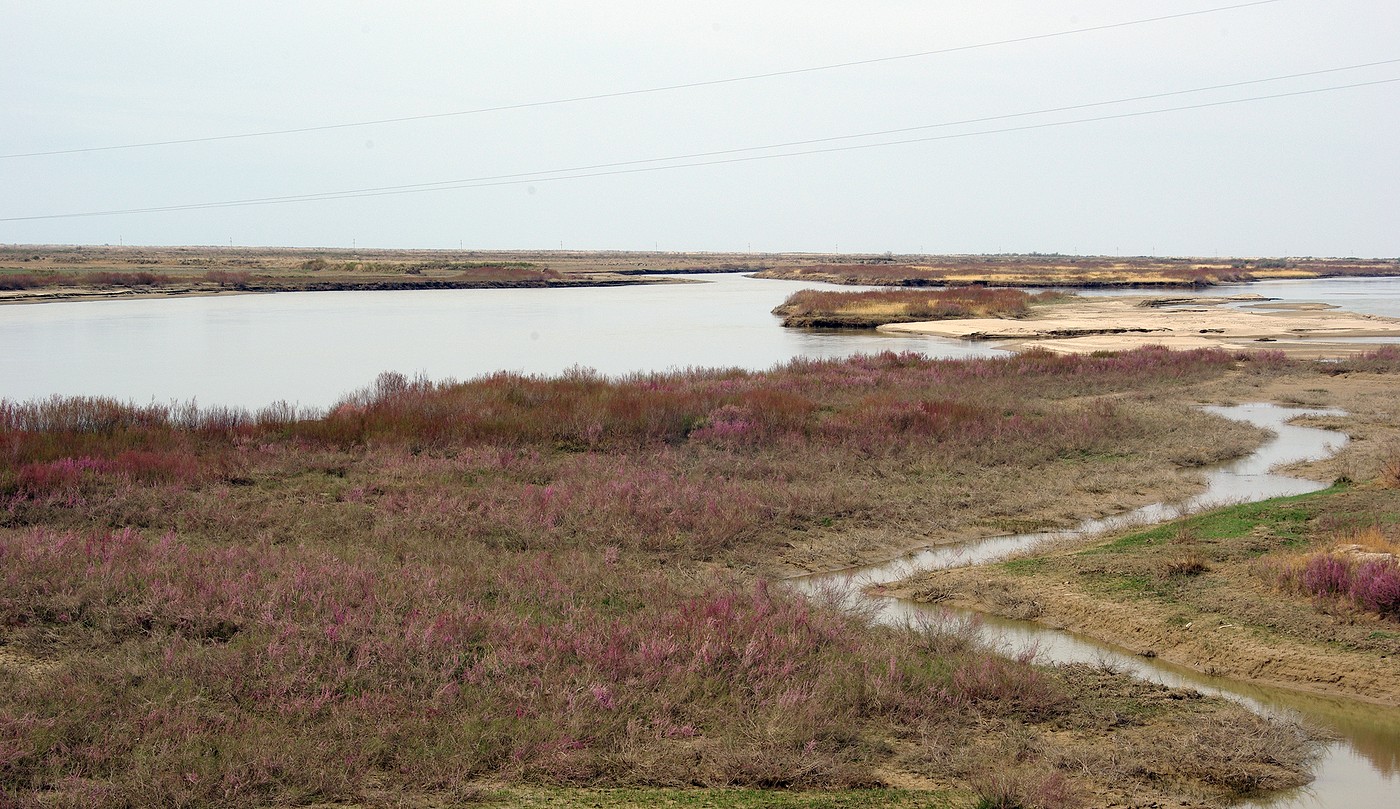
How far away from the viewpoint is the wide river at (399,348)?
8211 millimetres

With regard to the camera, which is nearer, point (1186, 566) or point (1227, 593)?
point (1227, 593)

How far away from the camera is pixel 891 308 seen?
60.2 metres

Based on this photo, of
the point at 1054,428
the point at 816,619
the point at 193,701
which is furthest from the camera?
the point at 1054,428

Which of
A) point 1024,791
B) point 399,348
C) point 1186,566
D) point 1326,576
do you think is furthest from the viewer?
point 399,348

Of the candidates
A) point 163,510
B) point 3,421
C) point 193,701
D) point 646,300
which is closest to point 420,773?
point 193,701

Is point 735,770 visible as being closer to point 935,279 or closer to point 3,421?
point 3,421

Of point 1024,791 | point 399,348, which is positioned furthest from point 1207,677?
point 399,348

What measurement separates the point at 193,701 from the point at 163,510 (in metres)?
6.51

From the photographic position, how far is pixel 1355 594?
939cm

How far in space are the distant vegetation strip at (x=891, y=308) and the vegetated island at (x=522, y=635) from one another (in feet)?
133

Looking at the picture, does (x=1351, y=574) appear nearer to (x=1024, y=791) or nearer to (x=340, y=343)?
(x=1024, y=791)

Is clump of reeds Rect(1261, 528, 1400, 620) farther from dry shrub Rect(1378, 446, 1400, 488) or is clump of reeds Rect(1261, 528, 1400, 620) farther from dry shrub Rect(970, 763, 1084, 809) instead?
dry shrub Rect(970, 763, 1084, 809)

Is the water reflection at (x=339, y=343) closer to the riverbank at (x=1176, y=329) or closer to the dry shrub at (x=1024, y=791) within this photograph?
the riverbank at (x=1176, y=329)

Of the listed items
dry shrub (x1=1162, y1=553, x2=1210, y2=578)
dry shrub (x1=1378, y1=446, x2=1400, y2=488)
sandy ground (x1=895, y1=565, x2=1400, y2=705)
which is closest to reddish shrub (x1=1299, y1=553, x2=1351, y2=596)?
sandy ground (x1=895, y1=565, x2=1400, y2=705)
